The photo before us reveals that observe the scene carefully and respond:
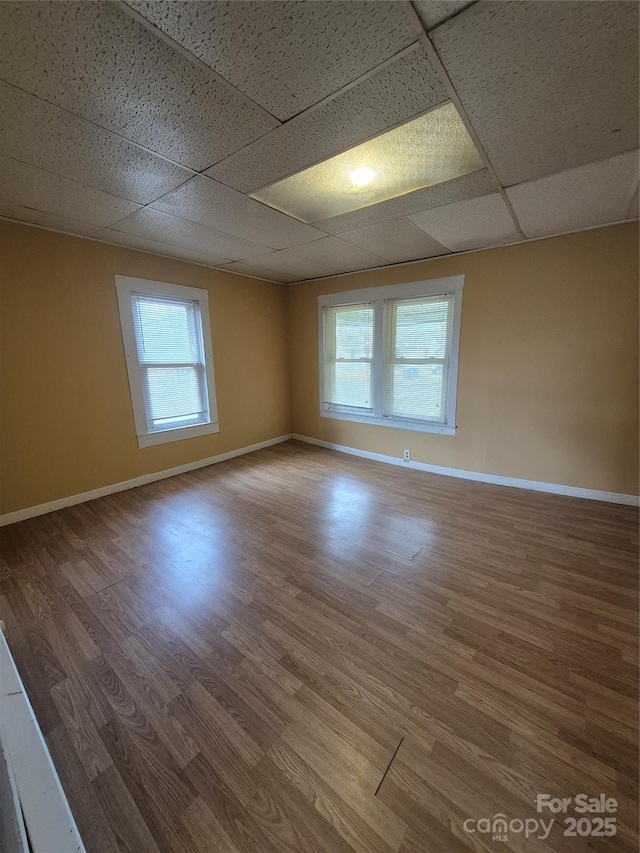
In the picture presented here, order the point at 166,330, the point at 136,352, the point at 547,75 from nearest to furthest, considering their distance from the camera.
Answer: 1. the point at 547,75
2. the point at 136,352
3. the point at 166,330

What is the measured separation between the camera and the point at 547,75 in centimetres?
120

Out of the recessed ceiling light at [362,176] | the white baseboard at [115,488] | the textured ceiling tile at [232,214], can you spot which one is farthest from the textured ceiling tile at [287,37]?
the white baseboard at [115,488]

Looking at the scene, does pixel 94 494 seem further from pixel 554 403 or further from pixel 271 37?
pixel 554 403

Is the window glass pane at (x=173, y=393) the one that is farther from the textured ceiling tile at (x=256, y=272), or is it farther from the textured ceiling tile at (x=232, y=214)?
the textured ceiling tile at (x=232, y=214)

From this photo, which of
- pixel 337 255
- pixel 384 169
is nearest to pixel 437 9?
pixel 384 169

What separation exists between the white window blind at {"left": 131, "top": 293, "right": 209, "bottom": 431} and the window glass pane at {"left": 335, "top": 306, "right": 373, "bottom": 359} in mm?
1855

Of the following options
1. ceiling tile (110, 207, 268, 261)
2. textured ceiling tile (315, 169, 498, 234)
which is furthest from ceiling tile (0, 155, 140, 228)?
textured ceiling tile (315, 169, 498, 234)

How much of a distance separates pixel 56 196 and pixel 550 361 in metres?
4.18

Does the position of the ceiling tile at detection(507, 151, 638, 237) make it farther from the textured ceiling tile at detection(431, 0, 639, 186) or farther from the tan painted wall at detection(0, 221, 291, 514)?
the tan painted wall at detection(0, 221, 291, 514)

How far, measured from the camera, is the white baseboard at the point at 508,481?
291 centimetres

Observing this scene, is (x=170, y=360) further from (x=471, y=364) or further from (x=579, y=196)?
(x=579, y=196)

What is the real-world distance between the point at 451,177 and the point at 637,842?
2.93 metres

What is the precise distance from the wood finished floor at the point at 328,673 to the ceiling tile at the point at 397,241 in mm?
2512

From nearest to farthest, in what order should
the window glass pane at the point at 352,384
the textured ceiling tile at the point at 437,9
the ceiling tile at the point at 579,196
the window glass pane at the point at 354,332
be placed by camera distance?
the textured ceiling tile at the point at 437,9, the ceiling tile at the point at 579,196, the window glass pane at the point at 354,332, the window glass pane at the point at 352,384
